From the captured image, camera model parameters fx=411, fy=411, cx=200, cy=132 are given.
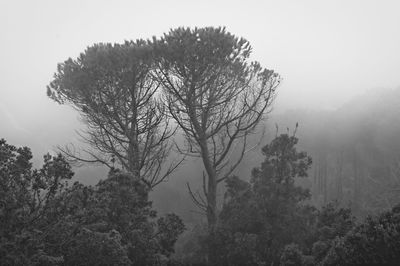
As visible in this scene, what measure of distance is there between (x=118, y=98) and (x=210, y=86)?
390 centimetres

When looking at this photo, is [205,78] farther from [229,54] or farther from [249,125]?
[249,125]

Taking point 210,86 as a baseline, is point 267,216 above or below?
below

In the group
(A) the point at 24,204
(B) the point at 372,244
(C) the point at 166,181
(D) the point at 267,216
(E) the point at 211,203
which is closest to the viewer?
(B) the point at 372,244

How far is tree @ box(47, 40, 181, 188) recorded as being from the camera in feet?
55.3

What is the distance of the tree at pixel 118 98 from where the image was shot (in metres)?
16.9

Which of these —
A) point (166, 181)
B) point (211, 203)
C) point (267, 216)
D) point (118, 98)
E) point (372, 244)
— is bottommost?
point (372, 244)

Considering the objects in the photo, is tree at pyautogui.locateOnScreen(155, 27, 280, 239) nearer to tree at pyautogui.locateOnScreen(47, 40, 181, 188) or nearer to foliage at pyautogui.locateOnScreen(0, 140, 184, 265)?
tree at pyautogui.locateOnScreen(47, 40, 181, 188)

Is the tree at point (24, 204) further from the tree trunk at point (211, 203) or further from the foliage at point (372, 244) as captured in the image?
the tree trunk at point (211, 203)

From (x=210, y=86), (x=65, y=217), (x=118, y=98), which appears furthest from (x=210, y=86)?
(x=65, y=217)

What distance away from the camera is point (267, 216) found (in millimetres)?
14547

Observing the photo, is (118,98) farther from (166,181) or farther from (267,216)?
(267,216)

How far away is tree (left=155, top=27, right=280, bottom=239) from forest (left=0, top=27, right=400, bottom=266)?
5cm

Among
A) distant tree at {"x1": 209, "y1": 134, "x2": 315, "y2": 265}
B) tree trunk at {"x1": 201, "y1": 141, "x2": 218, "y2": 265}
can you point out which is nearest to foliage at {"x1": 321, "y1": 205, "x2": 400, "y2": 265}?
distant tree at {"x1": 209, "y1": 134, "x2": 315, "y2": 265}

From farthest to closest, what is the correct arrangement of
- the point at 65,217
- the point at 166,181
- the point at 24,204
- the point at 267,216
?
the point at 166,181 → the point at 267,216 → the point at 65,217 → the point at 24,204
